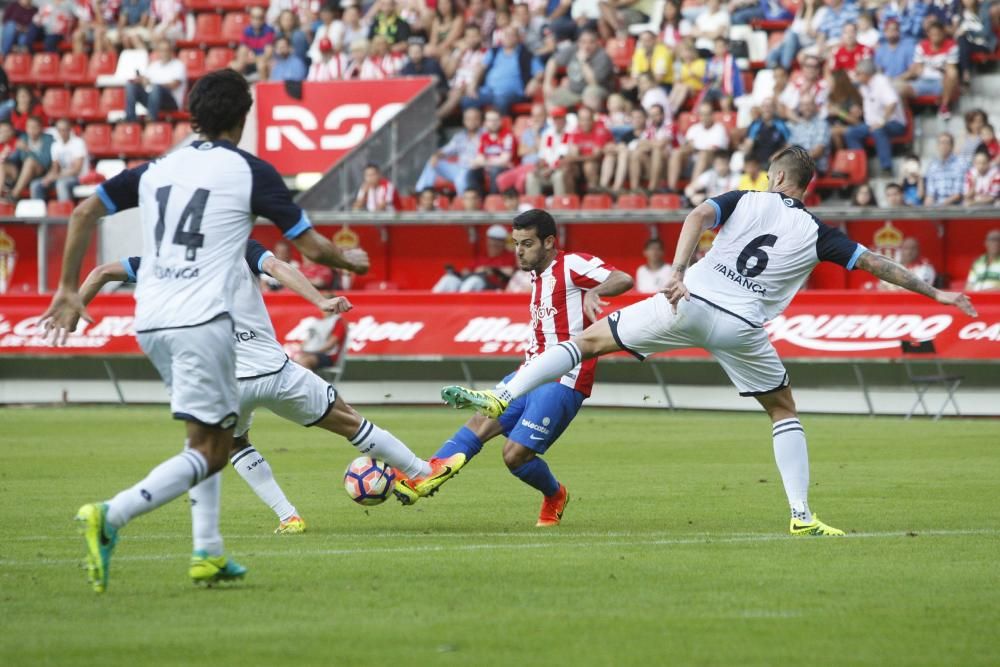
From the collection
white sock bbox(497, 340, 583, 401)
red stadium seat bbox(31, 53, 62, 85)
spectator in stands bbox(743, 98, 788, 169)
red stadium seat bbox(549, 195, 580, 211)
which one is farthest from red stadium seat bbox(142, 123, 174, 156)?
white sock bbox(497, 340, 583, 401)

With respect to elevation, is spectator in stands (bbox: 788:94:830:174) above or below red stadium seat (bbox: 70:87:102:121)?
above

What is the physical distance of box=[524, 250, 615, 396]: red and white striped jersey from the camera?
10.8 meters

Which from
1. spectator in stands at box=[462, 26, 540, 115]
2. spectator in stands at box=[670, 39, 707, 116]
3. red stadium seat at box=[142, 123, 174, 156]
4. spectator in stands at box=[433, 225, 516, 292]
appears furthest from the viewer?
red stadium seat at box=[142, 123, 174, 156]

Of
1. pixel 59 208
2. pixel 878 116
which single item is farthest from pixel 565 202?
pixel 59 208

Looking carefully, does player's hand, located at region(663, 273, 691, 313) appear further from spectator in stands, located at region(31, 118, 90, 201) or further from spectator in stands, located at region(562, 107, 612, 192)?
spectator in stands, located at region(31, 118, 90, 201)

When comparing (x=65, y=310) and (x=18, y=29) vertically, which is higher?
(x=65, y=310)

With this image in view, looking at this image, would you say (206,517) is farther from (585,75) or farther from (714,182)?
(585,75)

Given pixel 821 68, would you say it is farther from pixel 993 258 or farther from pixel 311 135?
pixel 311 135

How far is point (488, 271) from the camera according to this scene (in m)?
25.3

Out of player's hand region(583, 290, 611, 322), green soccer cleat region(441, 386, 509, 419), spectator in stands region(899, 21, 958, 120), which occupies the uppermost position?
player's hand region(583, 290, 611, 322)

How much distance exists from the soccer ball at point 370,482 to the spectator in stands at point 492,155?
55.9 ft

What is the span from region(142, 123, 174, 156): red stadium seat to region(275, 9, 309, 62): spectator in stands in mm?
2871

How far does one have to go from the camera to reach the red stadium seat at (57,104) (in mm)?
33406

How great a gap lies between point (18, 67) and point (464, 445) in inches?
1036
